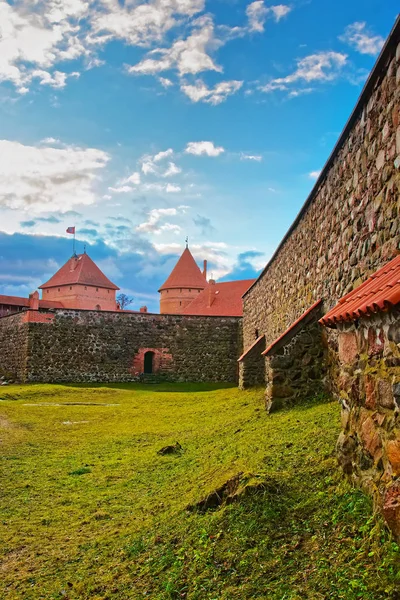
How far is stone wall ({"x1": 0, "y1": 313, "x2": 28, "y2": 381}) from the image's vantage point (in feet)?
73.5

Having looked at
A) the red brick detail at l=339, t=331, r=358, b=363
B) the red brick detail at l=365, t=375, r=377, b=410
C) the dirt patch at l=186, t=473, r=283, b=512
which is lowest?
the dirt patch at l=186, t=473, r=283, b=512

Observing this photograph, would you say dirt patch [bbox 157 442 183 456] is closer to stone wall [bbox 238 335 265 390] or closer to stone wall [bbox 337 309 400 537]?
stone wall [bbox 337 309 400 537]

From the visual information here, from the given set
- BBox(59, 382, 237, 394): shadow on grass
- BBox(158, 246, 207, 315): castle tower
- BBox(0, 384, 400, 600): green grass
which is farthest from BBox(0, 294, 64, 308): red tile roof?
BBox(0, 384, 400, 600): green grass

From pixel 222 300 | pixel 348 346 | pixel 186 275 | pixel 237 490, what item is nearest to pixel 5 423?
pixel 237 490

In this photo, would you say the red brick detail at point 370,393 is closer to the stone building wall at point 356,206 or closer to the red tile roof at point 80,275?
the stone building wall at point 356,206

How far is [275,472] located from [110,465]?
3.80 m

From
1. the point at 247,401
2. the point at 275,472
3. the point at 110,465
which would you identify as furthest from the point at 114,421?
the point at 275,472

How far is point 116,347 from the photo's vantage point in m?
23.1

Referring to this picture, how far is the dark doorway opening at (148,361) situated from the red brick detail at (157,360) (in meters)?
0.31

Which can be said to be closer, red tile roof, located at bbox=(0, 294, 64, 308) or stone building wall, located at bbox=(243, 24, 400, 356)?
stone building wall, located at bbox=(243, 24, 400, 356)

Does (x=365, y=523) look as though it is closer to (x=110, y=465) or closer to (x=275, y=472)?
(x=275, y=472)

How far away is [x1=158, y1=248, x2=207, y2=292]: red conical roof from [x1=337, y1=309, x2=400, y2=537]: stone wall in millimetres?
51686

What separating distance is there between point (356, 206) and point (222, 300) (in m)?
35.5

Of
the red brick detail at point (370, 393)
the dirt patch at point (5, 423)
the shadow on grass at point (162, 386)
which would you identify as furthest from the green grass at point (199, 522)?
the shadow on grass at point (162, 386)
